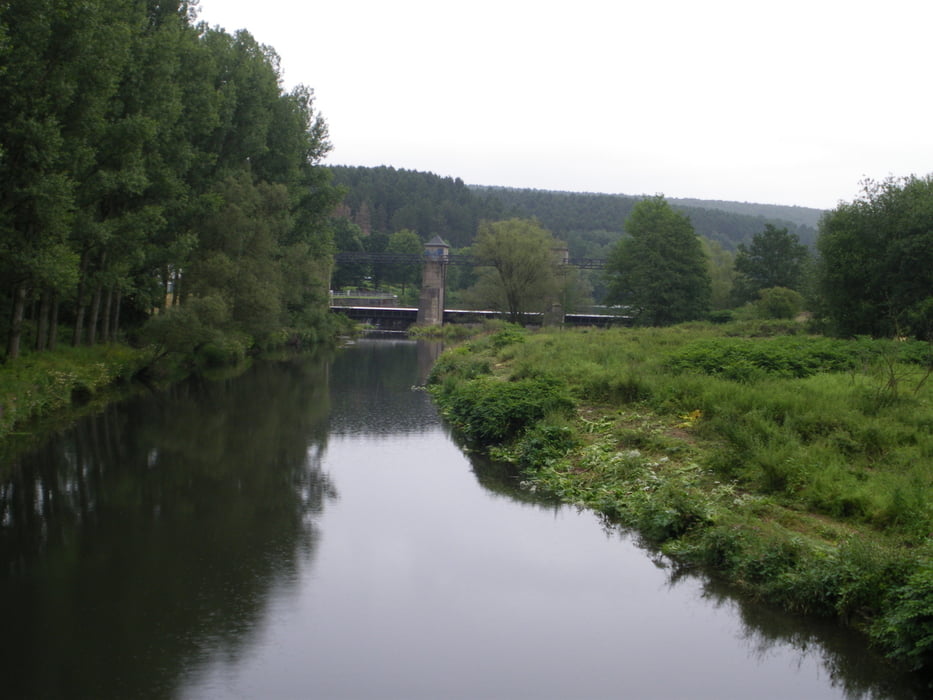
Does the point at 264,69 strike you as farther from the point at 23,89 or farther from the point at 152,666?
the point at 152,666

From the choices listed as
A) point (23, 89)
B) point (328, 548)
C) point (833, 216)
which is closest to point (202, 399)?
point (23, 89)

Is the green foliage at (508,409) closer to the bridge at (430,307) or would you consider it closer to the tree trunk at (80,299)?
the tree trunk at (80,299)

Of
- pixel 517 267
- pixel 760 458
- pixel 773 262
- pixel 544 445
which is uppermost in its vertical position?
pixel 773 262

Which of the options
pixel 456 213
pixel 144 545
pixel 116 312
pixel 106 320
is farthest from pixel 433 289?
pixel 144 545

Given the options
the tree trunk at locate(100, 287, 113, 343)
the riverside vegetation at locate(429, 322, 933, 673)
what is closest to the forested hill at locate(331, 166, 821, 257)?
the tree trunk at locate(100, 287, 113, 343)

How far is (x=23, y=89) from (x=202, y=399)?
423 inches

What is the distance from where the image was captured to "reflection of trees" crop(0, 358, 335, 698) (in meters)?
8.50

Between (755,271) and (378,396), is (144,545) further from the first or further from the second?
(755,271)

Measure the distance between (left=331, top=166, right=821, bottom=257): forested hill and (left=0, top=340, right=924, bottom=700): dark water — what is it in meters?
109

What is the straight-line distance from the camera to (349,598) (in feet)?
34.4

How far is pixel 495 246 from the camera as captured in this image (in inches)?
2554

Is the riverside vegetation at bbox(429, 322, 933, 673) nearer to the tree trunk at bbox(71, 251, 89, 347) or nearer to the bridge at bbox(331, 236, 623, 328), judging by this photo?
the tree trunk at bbox(71, 251, 89, 347)

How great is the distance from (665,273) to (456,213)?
7851 centimetres

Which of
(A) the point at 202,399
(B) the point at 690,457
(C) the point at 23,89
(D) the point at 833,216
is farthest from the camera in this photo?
(D) the point at 833,216
